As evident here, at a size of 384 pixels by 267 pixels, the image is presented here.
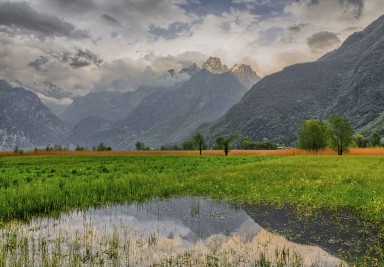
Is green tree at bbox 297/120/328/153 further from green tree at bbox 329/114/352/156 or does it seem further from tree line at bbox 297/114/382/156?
green tree at bbox 329/114/352/156

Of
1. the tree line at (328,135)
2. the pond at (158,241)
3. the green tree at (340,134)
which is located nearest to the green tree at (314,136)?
the tree line at (328,135)

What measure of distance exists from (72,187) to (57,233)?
1005cm

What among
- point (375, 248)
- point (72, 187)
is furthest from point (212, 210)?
point (72, 187)

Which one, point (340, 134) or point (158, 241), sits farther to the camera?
point (340, 134)

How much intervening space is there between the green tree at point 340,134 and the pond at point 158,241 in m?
86.4

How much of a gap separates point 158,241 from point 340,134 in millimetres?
94497

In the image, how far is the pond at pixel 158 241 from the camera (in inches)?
408

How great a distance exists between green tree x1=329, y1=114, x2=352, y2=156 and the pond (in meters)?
→ 86.4

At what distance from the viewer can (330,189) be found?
74.7ft

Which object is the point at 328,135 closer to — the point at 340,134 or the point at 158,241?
the point at 340,134

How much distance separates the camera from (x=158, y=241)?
497 inches

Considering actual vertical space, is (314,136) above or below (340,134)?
below

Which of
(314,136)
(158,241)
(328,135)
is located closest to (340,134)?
(328,135)

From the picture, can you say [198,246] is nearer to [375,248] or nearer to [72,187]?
[375,248]
